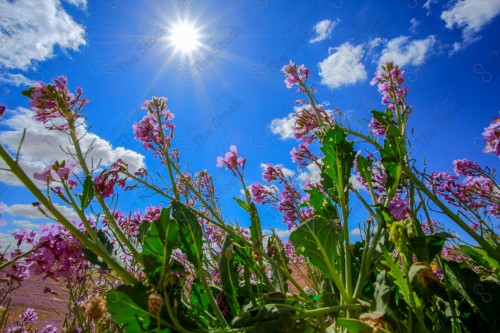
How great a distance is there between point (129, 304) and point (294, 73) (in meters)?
2.42

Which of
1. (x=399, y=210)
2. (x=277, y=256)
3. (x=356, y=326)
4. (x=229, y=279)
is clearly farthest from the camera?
(x=277, y=256)

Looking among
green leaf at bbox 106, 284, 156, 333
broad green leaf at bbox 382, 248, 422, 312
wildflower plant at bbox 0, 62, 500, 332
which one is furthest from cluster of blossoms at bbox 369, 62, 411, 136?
green leaf at bbox 106, 284, 156, 333

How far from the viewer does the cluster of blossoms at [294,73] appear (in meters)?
2.80

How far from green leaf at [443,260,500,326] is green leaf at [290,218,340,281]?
463mm

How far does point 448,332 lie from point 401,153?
28.7 inches

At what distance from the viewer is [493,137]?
3.92 ft

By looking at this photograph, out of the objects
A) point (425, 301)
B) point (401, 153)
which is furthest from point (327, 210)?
point (425, 301)

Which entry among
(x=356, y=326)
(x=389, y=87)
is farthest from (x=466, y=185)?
(x=356, y=326)

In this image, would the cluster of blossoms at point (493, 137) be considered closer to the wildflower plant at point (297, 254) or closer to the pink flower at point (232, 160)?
the wildflower plant at point (297, 254)

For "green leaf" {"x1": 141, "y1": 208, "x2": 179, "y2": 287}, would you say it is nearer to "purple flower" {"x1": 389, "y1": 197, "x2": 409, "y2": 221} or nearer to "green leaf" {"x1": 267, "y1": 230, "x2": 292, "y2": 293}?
"green leaf" {"x1": 267, "y1": 230, "x2": 292, "y2": 293}

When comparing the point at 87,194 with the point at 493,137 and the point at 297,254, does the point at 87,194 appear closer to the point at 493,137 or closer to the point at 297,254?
the point at 297,254

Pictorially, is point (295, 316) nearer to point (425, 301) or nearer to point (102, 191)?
point (425, 301)

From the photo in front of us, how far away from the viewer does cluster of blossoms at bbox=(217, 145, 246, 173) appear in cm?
226

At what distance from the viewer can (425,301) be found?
3.57 ft
